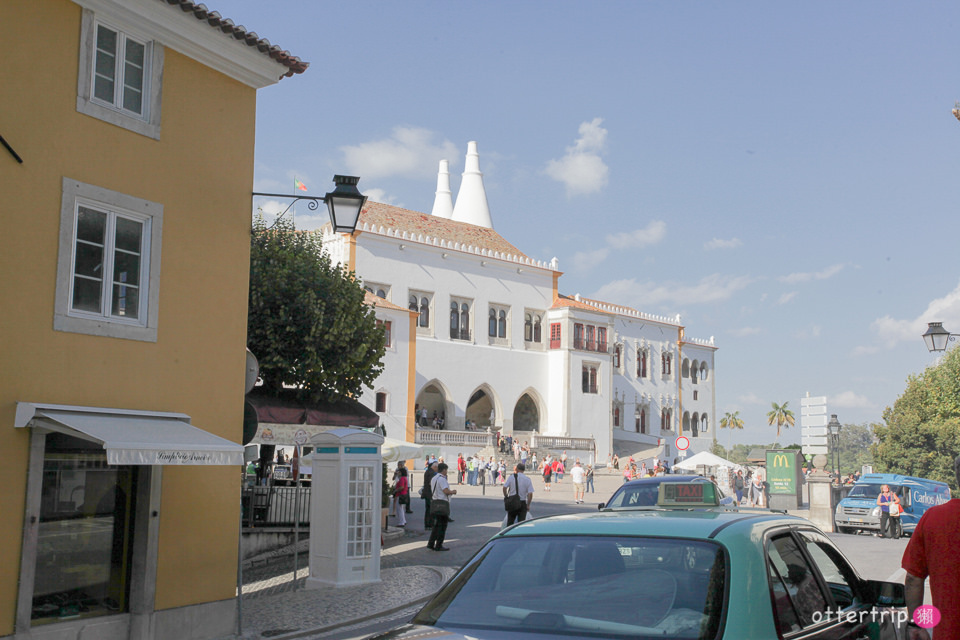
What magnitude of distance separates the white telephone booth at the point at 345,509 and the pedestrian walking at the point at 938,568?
10145 millimetres

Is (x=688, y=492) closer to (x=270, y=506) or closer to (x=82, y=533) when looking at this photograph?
(x=82, y=533)

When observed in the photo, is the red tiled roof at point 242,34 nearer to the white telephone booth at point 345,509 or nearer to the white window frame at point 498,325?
the white telephone booth at point 345,509

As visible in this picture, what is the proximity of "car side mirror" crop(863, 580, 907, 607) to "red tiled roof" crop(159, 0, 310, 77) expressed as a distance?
30.3 ft

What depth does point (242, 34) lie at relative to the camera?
10914mm

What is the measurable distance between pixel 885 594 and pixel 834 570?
29 cm

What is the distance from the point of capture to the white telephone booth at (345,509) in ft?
44.7

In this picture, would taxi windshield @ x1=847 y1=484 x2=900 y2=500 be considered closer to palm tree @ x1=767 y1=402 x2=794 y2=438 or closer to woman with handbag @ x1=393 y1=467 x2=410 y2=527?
woman with handbag @ x1=393 y1=467 x2=410 y2=527

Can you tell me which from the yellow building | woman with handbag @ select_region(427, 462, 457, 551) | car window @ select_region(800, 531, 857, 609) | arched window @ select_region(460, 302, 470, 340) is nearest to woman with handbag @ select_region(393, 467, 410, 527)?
woman with handbag @ select_region(427, 462, 457, 551)

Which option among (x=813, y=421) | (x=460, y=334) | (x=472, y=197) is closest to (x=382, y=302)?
(x=460, y=334)

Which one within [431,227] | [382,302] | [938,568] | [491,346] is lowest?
[938,568]

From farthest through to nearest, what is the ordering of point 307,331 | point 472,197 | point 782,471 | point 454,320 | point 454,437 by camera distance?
point 472,197
point 454,320
point 454,437
point 782,471
point 307,331

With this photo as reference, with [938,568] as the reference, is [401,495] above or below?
below

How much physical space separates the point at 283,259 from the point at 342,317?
2.43 m

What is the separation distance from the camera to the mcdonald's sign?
2564cm
